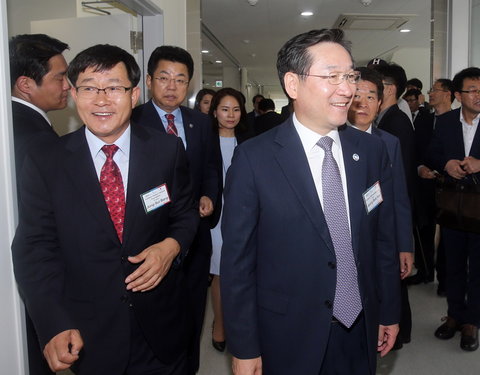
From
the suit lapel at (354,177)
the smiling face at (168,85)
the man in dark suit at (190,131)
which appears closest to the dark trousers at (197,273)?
the man in dark suit at (190,131)

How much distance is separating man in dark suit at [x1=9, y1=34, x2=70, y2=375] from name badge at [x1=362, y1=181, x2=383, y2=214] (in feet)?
4.25

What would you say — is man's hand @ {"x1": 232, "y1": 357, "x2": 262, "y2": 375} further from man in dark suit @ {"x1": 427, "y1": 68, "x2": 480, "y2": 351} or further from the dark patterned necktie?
man in dark suit @ {"x1": 427, "y1": 68, "x2": 480, "y2": 351}

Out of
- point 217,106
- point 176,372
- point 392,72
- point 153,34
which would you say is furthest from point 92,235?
point 153,34

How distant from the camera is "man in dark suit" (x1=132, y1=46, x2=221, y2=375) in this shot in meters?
2.44

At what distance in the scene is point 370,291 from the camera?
145 centimetres

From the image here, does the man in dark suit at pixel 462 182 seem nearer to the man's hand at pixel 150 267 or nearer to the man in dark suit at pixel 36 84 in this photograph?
the man's hand at pixel 150 267

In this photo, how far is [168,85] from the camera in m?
2.42

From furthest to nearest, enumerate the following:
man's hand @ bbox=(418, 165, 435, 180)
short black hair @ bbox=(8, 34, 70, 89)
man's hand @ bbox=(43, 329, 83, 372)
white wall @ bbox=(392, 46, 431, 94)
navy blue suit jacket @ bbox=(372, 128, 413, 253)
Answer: white wall @ bbox=(392, 46, 431, 94), man's hand @ bbox=(418, 165, 435, 180), navy blue suit jacket @ bbox=(372, 128, 413, 253), short black hair @ bbox=(8, 34, 70, 89), man's hand @ bbox=(43, 329, 83, 372)

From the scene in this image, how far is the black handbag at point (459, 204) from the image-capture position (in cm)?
276

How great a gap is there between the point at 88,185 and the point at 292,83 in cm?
76

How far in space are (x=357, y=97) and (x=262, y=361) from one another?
1516 millimetres

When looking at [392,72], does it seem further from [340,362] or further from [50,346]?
[50,346]

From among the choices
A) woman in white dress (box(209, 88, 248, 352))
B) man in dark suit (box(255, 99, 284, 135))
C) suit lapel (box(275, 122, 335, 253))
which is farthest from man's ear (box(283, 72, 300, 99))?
man in dark suit (box(255, 99, 284, 135))

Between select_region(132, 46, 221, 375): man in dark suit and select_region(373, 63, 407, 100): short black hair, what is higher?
select_region(373, 63, 407, 100): short black hair
